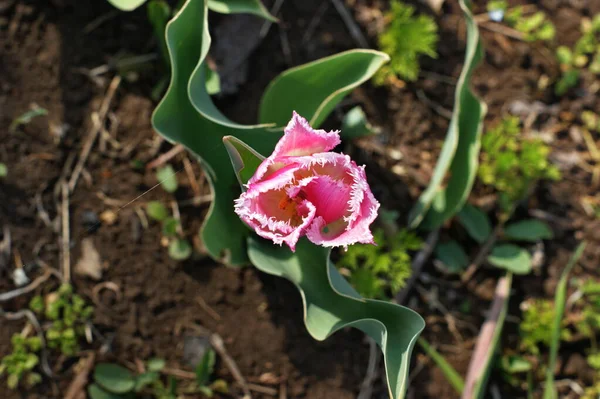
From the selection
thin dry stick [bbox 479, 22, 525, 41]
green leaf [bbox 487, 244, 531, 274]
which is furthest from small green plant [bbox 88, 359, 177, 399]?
thin dry stick [bbox 479, 22, 525, 41]

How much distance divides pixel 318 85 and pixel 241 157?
0.51 metres

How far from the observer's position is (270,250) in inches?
66.2

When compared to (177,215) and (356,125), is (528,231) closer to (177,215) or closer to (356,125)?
(356,125)

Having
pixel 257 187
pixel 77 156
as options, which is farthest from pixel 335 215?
pixel 77 156

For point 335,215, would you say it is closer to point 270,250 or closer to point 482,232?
point 270,250

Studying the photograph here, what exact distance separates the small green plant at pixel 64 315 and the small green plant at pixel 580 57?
82.5 inches

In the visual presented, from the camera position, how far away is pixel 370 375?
6.82 ft

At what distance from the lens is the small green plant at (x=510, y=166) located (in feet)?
7.37

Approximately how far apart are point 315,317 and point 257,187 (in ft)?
1.74

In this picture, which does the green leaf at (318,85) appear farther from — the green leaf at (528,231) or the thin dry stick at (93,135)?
the green leaf at (528,231)

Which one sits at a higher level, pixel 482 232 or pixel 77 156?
pixel 77 156

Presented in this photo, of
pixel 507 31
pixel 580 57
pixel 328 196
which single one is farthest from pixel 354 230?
pixel 580 57

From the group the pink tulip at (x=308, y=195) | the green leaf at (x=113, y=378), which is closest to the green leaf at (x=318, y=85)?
the pink tulip at (x=308, y=195)

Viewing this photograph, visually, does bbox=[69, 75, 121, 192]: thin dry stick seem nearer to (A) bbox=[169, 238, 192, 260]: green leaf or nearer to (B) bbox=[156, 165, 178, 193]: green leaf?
(B) bbox=[156, 165, 178, 193]: green leaf
